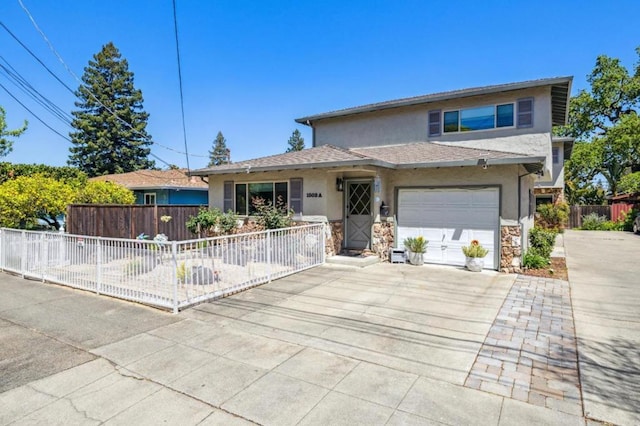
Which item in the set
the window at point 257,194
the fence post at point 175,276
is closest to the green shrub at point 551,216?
the window at point 257,194

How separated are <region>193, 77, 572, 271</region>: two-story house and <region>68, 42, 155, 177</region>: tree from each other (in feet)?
101

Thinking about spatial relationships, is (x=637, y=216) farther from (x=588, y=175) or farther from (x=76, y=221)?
(x=76, y=221)

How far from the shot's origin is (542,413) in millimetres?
3068

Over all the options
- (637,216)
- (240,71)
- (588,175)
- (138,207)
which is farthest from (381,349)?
(588,175)

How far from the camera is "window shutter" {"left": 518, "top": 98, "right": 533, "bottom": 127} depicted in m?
10.3

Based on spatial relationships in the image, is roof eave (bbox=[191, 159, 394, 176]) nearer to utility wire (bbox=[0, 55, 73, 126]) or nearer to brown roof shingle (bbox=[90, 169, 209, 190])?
utility wire (bbox=[0, 55, 73, 126])

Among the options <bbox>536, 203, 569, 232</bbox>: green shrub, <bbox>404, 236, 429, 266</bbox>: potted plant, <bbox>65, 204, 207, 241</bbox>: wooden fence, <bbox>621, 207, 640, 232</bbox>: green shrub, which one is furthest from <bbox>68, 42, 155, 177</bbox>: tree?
<bbox>621, 207, 640, 232</bbox>: green shrub

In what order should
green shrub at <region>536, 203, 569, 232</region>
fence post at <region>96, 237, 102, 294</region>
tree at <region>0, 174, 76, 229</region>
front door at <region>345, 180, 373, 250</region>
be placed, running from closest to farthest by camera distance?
fence post at <region>96, 237, 102, 294</region> < front door at <region>345, 180, 373, 250</region> < tree at <region>0, 174, 76, 229</region> < green shrub at <region>536, 203, 569, 232</region>

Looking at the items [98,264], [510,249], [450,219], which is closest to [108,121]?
[98,264]

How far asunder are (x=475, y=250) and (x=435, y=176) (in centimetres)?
233

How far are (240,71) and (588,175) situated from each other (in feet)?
101

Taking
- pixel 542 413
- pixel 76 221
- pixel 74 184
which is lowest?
pixel 542 413

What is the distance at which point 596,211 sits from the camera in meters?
26.2

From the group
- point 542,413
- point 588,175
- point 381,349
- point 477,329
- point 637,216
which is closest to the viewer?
point 542,413
